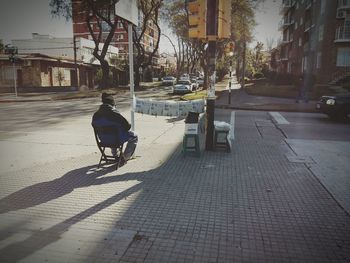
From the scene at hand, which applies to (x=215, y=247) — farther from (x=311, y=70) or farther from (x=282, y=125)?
(x=311, y=70)

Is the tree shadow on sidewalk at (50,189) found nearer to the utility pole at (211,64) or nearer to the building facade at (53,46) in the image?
the utility pole at (211,64)

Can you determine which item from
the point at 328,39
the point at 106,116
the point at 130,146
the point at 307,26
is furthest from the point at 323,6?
the point at 106,116

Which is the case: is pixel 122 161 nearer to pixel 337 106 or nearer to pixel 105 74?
pixel 337 106

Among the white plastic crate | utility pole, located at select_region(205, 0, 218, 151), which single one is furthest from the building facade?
the white plastic crate

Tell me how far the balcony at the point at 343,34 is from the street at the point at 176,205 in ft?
92.5

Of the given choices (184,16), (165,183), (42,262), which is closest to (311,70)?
(184,16)

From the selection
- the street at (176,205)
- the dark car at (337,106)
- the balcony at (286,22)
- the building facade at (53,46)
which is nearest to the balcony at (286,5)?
the balcony at (286,22)

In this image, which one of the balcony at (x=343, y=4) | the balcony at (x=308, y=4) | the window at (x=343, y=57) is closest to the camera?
the balcony at (x=343, y=4)

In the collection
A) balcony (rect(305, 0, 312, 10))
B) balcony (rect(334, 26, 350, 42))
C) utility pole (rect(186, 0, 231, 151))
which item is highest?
balcony (rect(305, 0, 312, 10))

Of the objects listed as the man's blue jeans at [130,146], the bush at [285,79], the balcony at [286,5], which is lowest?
the man's blue jeans at [130,146]

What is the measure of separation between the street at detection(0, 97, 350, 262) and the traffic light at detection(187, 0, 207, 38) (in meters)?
2.64

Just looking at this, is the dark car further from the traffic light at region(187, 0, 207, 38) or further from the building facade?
the building facade

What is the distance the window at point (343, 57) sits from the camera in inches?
1254

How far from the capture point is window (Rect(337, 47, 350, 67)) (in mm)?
31841
